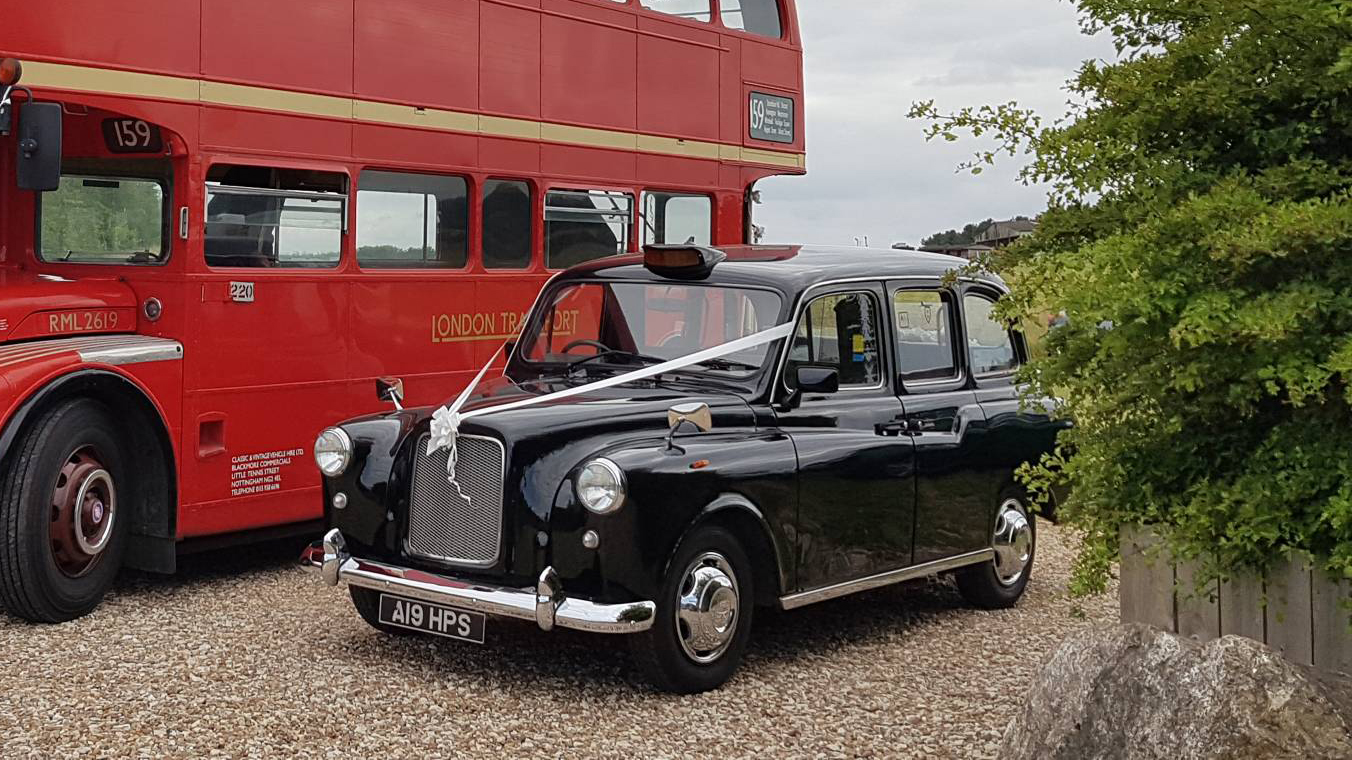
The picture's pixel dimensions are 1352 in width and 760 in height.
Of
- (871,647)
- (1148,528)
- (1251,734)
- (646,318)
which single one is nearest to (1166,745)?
(1251,734)

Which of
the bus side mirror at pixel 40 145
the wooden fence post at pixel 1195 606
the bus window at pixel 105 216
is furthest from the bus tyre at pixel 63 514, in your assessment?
the wooden fence post at pixel 1195 606

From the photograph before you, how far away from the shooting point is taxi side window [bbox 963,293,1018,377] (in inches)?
332

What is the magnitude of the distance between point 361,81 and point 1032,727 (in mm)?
6080

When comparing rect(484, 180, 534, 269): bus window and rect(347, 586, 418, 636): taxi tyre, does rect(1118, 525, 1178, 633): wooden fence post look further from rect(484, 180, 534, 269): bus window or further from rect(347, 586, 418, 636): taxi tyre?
rect(484, 180, 534, 269): bus window

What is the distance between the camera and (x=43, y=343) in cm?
811

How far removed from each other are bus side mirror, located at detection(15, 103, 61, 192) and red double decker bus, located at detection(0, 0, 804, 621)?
10 mm

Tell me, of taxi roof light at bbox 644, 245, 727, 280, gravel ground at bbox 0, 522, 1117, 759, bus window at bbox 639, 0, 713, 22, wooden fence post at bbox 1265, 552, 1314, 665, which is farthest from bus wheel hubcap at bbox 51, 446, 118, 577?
wooden fence post at bbox 1265, 552, 1314, 665

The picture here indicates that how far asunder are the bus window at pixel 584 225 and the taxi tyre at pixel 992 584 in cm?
381

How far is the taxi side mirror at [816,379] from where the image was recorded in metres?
7.16

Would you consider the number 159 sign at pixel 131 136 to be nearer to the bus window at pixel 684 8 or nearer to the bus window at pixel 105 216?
the bus window at pixel 105 216

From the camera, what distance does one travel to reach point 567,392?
23.4 feet

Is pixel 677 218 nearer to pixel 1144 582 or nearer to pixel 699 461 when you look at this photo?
pixel 699 461

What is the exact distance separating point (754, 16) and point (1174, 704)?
883 centimetres

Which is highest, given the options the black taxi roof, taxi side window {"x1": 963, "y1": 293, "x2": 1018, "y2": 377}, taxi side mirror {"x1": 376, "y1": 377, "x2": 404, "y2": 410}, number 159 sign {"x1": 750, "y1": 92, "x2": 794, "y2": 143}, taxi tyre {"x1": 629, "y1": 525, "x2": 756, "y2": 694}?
number 159 sign {"x1": 750, "y1": 92, "x2": 794, "y2": 143}
